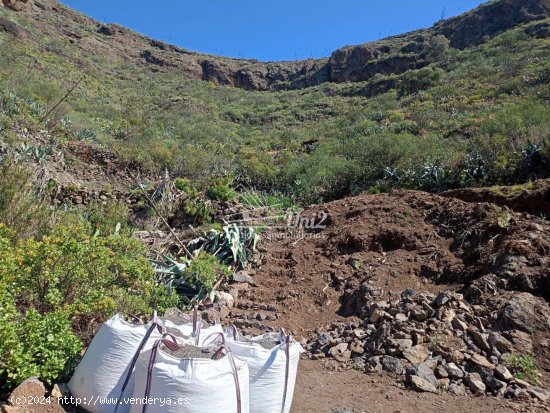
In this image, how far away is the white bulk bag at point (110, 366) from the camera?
2557 mm

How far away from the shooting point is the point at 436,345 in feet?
13.3

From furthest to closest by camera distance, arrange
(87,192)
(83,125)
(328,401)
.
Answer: (83,125), (87,192), (328,401)

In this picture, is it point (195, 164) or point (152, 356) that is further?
point (195, 164)

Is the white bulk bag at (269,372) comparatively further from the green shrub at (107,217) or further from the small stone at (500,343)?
the green shrub at (107,217)

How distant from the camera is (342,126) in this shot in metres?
22.8

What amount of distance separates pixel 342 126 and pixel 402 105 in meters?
4.47

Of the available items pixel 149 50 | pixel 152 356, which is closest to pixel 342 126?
pixel 152 356

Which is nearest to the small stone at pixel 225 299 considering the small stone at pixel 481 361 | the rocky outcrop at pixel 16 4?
the small stone at pixel 481 361

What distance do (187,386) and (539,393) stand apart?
292cm

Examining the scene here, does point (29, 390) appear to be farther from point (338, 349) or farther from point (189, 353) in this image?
point (338, 349)

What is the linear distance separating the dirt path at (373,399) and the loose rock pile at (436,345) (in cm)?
12

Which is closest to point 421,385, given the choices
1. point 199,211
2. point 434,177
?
point 199,211

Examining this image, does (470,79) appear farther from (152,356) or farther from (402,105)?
(152,356)

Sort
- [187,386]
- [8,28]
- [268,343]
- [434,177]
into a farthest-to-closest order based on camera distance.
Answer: [8,28]
[434,177]
[268,343]
[187,386]
